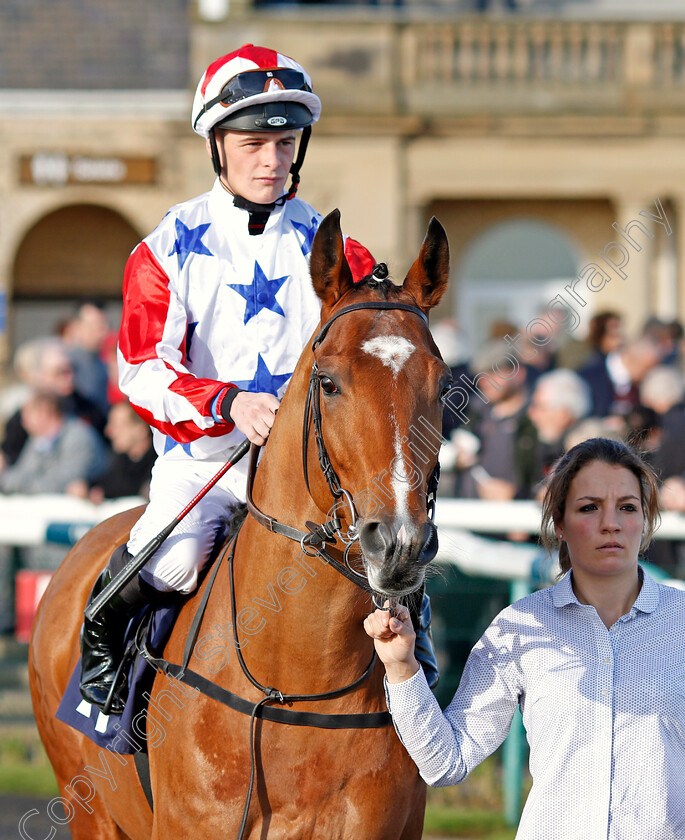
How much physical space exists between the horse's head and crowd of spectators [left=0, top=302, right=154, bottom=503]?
372 cm

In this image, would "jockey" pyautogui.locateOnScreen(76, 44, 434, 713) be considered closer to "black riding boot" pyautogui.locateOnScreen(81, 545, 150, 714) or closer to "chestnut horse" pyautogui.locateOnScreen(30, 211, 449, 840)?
"black riding boot" pyautogui.locateOnScreen(81, 545, 150, 714)

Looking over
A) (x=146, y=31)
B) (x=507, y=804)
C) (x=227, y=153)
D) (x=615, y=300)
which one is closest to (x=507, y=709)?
(x=227, y=153)

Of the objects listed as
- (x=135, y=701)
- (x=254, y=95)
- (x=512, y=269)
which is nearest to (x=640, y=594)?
(x=135, y=701)

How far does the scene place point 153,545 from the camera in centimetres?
295

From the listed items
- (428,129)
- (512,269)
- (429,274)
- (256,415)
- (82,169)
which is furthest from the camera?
(512,269)

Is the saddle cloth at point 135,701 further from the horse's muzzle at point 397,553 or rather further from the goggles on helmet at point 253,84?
the goggles on helmet at point 253,84

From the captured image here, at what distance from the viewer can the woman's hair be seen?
259cm

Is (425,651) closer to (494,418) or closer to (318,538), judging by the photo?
(318,538)

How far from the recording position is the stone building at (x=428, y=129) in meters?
14.8

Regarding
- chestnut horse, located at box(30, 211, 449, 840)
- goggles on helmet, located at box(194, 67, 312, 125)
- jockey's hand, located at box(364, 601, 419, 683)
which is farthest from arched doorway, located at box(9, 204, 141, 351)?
jockey's hand, located at box(364, 601, 419, 683)

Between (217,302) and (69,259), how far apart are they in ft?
47.2

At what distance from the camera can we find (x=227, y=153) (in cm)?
324

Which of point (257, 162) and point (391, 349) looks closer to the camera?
point (391, 349)

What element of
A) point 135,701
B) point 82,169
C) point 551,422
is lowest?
point 135,701
